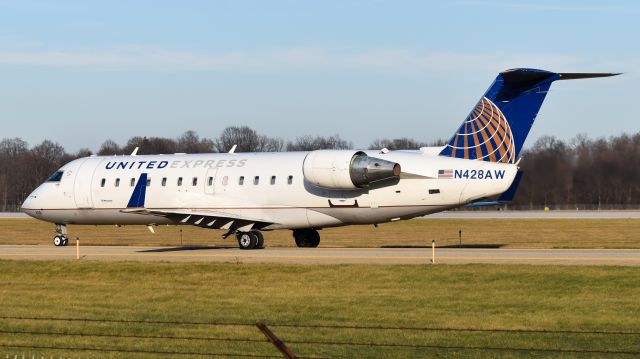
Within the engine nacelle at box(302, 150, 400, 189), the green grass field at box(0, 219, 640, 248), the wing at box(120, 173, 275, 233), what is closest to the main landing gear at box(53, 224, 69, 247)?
the green grass field at box(0, 219, 640, 248)

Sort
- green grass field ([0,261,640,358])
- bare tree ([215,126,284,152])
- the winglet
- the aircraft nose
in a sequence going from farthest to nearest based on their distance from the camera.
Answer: bare tree ([215,126,284,152]), the aircraft nose, the winglet, green grass field ([0,261,640,358])

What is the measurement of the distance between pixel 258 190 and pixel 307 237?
3443mm

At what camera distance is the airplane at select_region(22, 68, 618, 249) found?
119ft

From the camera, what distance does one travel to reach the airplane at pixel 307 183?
36188 mm

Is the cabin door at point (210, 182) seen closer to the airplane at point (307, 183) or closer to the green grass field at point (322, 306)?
the airplane at point (307, 183)

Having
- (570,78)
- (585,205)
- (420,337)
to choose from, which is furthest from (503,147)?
(585,205)

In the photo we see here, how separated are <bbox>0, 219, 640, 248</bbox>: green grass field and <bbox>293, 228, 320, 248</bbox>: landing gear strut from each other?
594 cm

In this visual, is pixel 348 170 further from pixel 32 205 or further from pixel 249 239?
pixel 32 205

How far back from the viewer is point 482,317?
21812 mm

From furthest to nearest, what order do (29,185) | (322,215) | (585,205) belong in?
(29,185)
(585,205)
(322,215)

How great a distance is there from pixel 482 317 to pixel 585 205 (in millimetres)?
77670

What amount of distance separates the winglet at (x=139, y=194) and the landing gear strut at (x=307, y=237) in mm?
6595

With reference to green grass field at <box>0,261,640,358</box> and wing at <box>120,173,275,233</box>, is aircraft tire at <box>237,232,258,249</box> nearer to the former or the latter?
wing at <box>120,173,275,233</box>

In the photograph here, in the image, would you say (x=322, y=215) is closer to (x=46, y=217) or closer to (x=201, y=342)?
(x=46, y=217)
